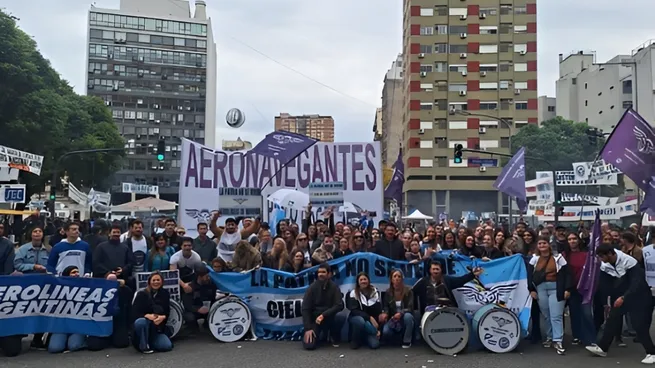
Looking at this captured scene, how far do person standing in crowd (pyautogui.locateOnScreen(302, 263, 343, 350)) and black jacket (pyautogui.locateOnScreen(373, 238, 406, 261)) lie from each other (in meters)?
1.54

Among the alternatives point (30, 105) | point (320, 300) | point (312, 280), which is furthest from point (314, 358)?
point (30, 105)

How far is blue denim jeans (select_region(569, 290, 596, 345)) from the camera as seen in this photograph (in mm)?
9055

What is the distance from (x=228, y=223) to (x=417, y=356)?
14.5ft

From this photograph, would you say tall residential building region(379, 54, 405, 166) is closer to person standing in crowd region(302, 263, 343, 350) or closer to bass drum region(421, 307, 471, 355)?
person standing in crowd region(302, 263, 343, 350)

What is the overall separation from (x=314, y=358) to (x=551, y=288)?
3.67m

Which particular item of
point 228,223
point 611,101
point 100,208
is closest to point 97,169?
point 100,208

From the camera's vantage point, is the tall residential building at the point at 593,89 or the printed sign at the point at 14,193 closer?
the printed sign at the point at 14,193

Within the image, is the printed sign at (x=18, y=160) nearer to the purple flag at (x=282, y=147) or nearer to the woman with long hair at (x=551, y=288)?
the purple flag at (x=282, y=147)

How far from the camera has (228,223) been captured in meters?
11.4

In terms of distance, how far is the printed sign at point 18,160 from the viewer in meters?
21.6

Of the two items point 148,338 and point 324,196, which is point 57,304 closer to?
point 148,338

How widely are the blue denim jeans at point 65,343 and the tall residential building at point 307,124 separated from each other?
167 meters

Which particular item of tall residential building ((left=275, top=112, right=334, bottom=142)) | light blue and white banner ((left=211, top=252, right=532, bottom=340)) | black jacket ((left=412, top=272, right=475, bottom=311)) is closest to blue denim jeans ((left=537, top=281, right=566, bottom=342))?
light blue and white banner ((left=211, top=252, right=532, bottom=340))

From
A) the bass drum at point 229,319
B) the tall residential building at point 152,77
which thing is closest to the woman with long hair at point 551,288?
the bass drum at point 229,319
